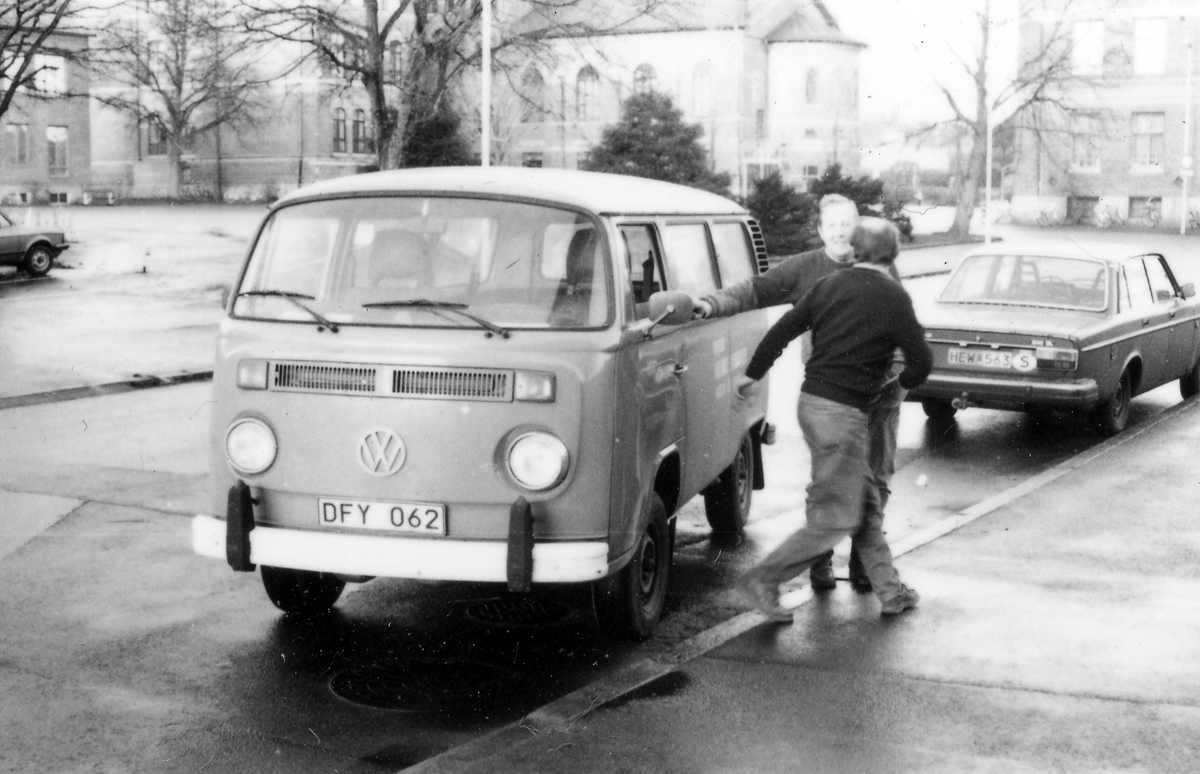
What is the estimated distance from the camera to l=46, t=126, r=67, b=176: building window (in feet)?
252

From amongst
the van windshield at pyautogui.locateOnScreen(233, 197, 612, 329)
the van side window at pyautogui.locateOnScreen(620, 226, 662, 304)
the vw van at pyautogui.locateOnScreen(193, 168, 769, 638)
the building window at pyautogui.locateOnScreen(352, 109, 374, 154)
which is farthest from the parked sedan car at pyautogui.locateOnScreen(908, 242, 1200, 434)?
the building window at pyautogui.locateOnScreen(352, 109, 374, 154)

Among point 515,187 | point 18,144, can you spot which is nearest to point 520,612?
point 515,187

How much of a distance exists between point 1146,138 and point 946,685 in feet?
224

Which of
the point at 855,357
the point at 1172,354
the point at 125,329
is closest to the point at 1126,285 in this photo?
the point at 1172,354

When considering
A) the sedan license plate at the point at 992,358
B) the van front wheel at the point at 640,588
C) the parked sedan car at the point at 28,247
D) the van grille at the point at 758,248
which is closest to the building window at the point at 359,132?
the parked sedan car at the point at 28,247

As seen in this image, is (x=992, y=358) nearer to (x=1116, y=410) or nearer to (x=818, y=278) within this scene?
(x=1116, y=410)

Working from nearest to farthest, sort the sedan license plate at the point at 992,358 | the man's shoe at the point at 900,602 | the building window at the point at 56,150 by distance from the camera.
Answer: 1. the man's shoe at the point at 900,602
2. the sedan license plate at the point at 992,358
3. the building window at the point at 56,150

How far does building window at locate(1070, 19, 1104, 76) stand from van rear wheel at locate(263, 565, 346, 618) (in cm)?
6571

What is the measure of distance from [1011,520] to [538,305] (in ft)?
14.4

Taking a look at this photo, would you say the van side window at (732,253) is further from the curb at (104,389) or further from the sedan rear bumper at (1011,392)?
the curb at (104,389)

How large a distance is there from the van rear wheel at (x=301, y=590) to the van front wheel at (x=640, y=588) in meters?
1.41

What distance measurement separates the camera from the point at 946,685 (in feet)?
20.2

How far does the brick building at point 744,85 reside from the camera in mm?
77812

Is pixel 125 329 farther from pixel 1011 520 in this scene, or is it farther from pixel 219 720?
pixel 219 720
